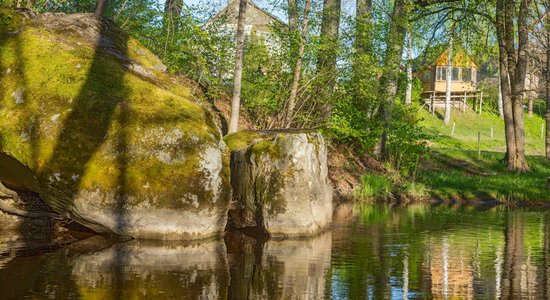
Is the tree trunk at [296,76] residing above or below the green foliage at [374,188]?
above

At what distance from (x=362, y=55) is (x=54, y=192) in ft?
35.3

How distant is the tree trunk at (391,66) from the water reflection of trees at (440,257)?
5.89 m

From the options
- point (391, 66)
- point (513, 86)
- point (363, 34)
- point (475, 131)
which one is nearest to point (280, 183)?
point (363, 34)

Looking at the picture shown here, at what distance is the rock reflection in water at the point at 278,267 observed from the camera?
809cm

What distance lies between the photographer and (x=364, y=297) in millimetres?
7824

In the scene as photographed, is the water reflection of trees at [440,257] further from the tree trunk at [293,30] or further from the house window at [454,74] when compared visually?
the house window at [454,74]

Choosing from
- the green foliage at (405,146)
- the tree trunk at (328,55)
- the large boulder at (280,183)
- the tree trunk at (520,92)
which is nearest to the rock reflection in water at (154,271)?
the large boulder at (280,183)

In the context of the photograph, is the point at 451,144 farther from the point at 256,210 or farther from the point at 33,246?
the point at 33,246

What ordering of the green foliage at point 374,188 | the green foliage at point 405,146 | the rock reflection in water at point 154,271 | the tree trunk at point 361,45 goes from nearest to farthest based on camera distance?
the rock reflection in water at point 154,271 < the tree trunk at point 361,45 < the green foliage at point 374,188 < the green foliage at point 405,146

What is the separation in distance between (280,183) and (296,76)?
299 inches

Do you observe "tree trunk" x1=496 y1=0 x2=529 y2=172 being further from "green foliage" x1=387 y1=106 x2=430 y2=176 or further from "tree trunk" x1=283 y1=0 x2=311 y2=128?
"tree trunk" x1=283 y1=0 x2=311 y2=128

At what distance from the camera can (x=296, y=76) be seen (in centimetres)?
2009

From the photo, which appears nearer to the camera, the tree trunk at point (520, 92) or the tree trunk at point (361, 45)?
the tree trunk at point (361, 45)

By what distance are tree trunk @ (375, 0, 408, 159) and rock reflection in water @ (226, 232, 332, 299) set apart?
10.0 meters
